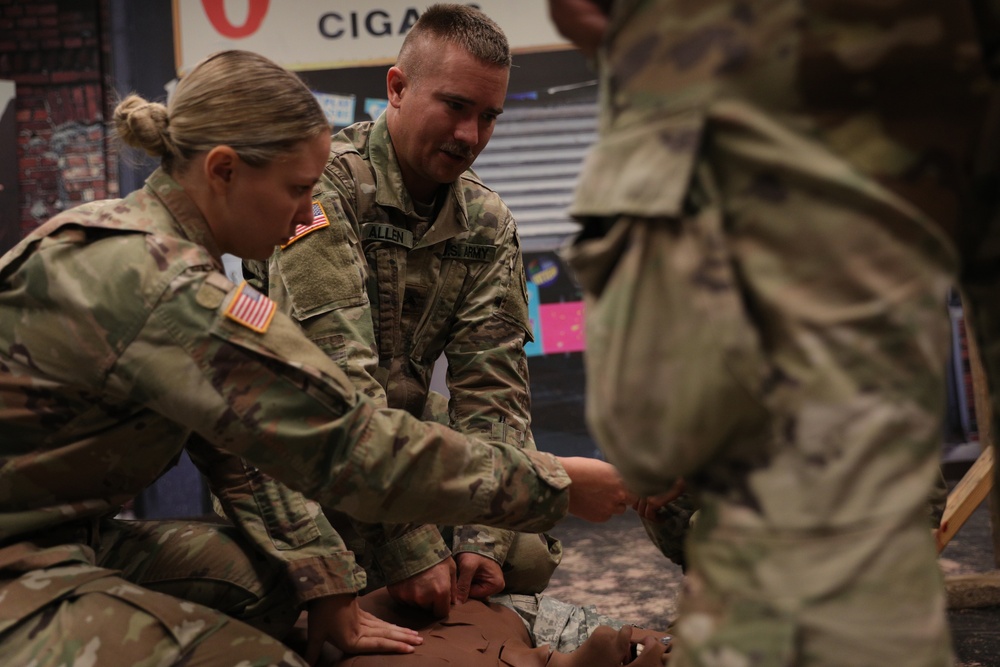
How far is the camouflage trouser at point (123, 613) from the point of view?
1535 millimetres

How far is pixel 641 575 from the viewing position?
3613 mm

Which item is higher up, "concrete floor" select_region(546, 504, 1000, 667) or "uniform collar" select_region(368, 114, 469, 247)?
"uniform collar" select_region(368, 114, 469, 247)

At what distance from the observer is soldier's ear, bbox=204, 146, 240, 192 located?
164 centimetres

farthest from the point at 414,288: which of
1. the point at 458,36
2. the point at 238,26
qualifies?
the point at 238,26

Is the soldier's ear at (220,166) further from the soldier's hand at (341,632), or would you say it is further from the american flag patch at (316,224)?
the soldier's hand at (341,632)

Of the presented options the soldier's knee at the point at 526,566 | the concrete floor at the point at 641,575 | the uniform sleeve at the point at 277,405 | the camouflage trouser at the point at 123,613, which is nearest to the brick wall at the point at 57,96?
the concrete floor at the point at 641,575

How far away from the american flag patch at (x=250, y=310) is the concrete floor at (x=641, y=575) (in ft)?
6.15

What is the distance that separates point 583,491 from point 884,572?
845 millimetres

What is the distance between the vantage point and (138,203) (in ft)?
5.57

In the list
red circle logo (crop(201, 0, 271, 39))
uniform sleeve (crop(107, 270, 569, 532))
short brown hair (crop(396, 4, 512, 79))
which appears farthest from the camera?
red circle logo (crop(201, 0, 271, 39))

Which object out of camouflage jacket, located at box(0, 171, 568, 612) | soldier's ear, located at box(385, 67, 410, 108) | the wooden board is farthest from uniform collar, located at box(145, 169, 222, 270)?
the wooden board

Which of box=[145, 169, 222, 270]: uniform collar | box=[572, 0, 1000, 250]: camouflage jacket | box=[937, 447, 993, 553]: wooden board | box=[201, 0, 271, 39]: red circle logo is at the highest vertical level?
box=[572, 0, 1000, 250]: camouflage jacket

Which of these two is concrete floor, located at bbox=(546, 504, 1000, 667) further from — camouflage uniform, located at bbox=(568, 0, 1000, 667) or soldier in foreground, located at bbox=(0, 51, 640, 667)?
camouflage uniform, located at bbox=(568, 0, 1000, 667)

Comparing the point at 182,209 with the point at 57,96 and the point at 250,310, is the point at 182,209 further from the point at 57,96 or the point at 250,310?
the point at 57,96
